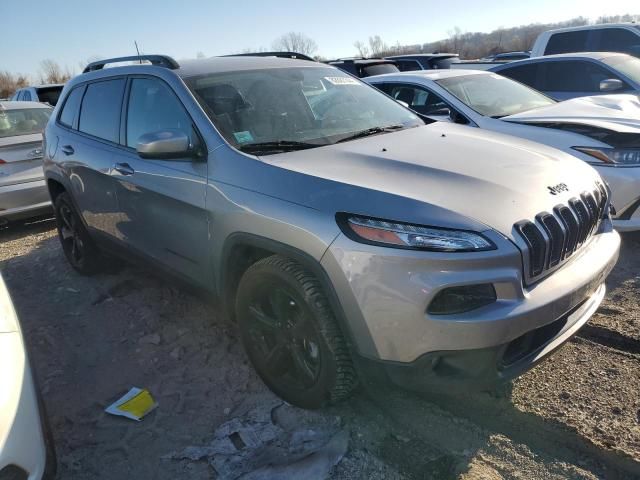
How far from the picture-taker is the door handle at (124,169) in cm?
348

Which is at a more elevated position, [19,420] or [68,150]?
[68,150]

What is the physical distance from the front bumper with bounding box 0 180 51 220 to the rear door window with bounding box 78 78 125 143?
2331 mm

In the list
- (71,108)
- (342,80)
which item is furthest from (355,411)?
(71,108)

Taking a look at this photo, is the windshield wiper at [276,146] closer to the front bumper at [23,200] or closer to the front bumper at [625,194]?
the front bumper at [625,194]

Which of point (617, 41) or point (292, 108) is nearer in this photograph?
point (292, 108)

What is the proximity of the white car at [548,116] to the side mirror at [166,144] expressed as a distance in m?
2.30

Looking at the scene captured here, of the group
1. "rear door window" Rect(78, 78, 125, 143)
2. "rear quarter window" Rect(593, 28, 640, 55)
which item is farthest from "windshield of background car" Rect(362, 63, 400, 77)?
"rear door window" Rect(78, 78, 125, 143)

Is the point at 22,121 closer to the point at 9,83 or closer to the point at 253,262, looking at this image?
the point at 253,262

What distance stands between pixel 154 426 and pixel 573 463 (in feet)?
6.64

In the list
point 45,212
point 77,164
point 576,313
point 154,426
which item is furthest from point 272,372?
point 45,212

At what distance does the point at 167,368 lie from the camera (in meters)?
3.31

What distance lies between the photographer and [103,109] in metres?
3.98

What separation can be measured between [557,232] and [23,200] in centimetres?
610

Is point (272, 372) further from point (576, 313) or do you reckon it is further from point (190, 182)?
point (576, 313)
